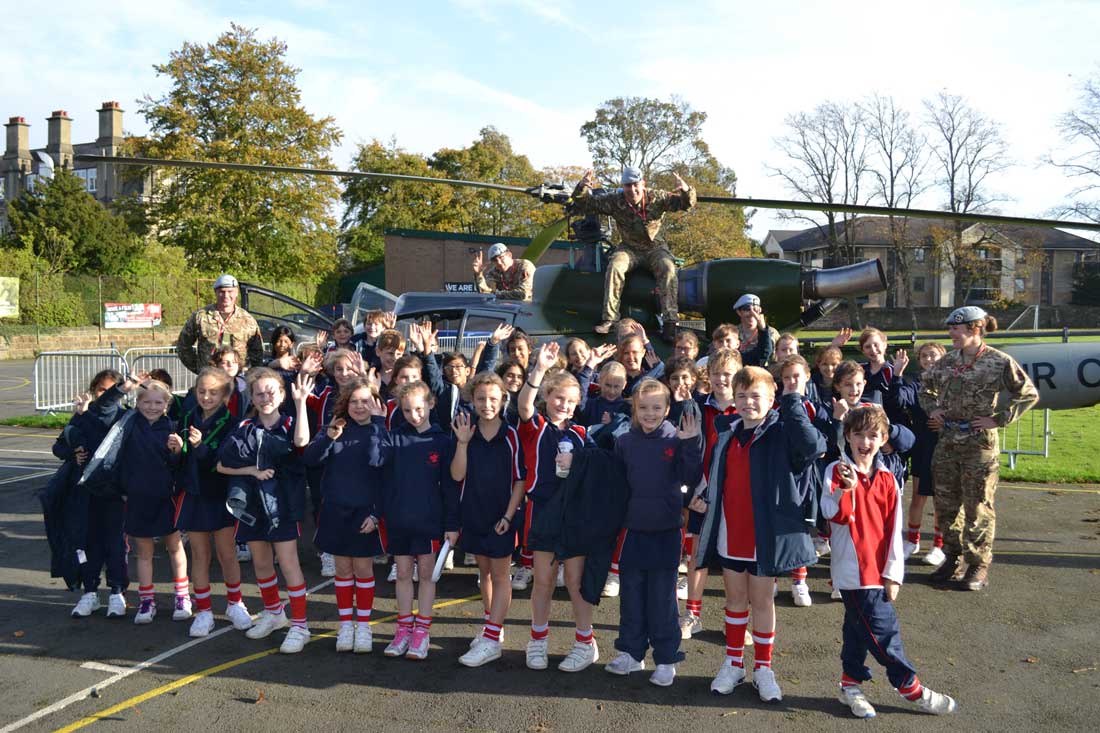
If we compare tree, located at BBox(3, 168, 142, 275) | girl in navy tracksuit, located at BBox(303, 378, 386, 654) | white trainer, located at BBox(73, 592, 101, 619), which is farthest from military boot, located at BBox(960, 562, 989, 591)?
tree, located at BBox(3, 168, 142, 275)

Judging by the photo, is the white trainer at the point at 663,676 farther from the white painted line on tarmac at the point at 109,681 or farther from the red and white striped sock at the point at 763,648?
the white painted line on tarmac at the point at 109,681

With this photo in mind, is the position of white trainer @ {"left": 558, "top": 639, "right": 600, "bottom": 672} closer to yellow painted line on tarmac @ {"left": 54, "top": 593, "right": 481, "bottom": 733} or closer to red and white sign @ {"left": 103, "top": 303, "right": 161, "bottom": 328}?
yellow painted line on tarmac @ {"left": 54, "top": 593, "right": 481, "bottom": 733}

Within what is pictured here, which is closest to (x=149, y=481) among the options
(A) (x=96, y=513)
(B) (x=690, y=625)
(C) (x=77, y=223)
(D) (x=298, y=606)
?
(A) (x=96, y=513)

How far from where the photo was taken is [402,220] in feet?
149

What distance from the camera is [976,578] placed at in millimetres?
5980

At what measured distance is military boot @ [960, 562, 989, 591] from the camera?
5.96m

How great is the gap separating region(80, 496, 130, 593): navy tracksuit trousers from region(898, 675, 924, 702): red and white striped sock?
4.88 meters

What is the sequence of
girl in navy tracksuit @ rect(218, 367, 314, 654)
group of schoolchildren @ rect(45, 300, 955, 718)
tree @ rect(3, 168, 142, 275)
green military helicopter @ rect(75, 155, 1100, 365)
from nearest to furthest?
1. group of schoolchildren @ rect(45, 300, 955, 718)
2. girl in navy tracksuit @ rect(218, 367, 314, 654)
3. green military helicopter @ rect(75, 155, 1100, 365)
4. tree @ rect(3, 168, 142, 275)

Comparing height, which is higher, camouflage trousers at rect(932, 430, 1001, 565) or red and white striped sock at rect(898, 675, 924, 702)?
camouflage trousers at rect(932, 430, 1001, 565)

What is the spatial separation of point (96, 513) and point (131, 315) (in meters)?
29.6

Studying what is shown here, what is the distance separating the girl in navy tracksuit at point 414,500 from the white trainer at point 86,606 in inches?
88.8

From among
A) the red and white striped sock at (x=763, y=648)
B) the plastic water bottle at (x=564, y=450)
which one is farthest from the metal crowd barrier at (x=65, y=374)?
the red and white striped sock at (x=763, y=648)

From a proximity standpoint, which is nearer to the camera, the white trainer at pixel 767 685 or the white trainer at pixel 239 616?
the white trainer at pixel 767 685

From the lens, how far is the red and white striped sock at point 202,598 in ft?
17.2
